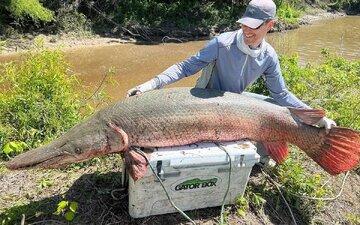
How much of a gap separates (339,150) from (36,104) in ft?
10.0

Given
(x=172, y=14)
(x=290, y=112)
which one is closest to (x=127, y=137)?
(x=290, y=112)

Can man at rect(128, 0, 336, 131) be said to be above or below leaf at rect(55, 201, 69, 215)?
above

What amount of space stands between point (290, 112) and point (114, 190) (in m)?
1.69

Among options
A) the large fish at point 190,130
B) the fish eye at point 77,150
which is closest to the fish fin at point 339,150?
the large fish at point 190,130

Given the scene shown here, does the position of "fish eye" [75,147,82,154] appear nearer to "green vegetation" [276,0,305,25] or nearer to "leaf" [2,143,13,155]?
"leaf" [2,143,13,155]

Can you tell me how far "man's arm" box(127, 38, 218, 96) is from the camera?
3879 millimetres

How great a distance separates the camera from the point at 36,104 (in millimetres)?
4832

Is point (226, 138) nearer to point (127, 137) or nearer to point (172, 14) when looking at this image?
point (127, 137)

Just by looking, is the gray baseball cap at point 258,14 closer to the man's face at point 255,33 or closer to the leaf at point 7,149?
the man's face at point 255,33

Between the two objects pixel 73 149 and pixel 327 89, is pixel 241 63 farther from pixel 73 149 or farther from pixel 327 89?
pixel 327 89

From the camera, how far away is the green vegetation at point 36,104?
472 cm

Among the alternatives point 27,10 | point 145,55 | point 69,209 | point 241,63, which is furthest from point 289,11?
point 69,209

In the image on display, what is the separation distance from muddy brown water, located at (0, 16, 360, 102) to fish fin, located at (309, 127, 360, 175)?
14.5 feet

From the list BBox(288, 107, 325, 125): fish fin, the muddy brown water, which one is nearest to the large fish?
BBox(288, 107, 325, 125): fish fin
